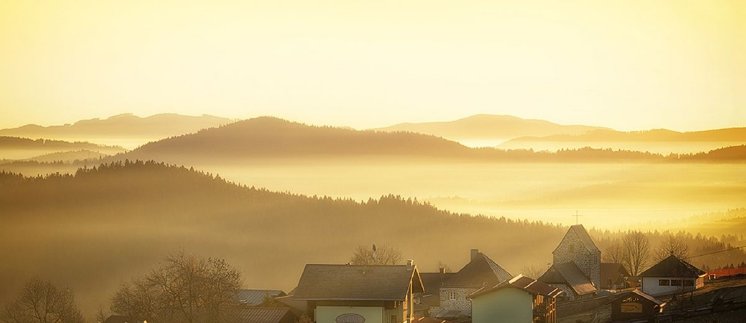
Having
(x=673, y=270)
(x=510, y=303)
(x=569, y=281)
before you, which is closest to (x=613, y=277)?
(x=569, y=281)

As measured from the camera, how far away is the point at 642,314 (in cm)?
10088

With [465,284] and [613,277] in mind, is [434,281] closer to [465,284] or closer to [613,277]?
[465,284]

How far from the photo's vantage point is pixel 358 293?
90375mm

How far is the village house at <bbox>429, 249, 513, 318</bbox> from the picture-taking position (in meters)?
119

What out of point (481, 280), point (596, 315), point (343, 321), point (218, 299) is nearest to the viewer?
point (343, 321)

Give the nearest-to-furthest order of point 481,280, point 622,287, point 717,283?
point 481,280, point 717,283, point 622,287

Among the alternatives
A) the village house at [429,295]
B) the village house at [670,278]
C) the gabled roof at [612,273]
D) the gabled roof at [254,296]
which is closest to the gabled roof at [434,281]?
the village house at [429,295]

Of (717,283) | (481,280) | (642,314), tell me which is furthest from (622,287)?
(642,314)

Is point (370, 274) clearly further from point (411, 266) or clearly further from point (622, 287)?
point (622, 287)

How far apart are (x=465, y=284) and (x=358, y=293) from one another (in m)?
32.4

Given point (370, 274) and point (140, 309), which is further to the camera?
point (140, 309)

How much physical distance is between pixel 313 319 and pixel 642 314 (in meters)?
27.2

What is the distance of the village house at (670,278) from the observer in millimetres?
124188

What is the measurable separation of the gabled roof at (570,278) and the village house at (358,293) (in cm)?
3715
